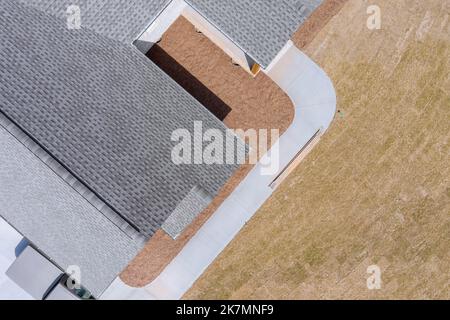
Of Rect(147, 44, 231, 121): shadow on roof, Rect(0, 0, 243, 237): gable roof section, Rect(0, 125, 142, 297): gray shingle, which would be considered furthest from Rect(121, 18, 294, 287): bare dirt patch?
Rect(0, 125, 142, 297): gray shingle

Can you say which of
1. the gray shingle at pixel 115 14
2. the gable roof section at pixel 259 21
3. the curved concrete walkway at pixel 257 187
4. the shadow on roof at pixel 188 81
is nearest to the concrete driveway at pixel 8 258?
the curved concrete walkway at pixel 257 187

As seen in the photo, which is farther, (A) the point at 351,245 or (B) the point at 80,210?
(A) the point at 351,245

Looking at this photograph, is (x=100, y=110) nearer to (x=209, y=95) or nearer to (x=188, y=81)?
(x=188, y=81)

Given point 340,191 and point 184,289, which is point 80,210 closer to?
point 184,289

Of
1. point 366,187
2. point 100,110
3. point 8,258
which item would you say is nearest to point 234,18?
point 100,110

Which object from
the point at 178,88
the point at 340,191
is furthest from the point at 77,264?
the point at 340,191

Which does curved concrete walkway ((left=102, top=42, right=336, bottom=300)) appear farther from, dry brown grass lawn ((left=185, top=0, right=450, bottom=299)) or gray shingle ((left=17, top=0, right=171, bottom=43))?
gray shingle ((left=17, top=0, right=171, bottom=43))
